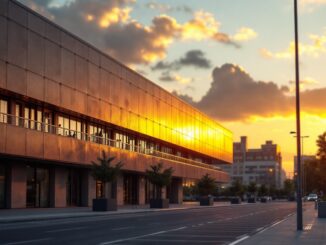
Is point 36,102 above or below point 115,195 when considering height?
above

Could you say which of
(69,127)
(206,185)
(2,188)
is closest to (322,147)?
(206,185)

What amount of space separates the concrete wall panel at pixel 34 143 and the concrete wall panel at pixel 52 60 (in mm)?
5462

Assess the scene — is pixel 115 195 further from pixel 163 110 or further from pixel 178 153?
pixel 178 153

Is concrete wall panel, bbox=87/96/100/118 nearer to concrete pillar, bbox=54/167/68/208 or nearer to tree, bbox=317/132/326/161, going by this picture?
concrete pillar, bbox=54/167/68/208

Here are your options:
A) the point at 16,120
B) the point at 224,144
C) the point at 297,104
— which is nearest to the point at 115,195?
the point at 16,120

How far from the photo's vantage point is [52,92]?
49219mm

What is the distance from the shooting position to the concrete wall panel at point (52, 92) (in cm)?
4834

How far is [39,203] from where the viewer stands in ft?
168

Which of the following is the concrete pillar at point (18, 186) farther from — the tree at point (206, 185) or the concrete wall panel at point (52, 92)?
the tree at point (206, 185)

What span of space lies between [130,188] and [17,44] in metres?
33.0

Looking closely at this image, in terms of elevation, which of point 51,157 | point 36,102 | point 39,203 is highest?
point 36,102

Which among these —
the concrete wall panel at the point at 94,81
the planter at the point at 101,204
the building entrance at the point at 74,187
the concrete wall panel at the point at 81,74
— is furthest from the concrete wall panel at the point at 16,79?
the building entrance at the point at 74,187

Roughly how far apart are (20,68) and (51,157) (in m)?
7.42

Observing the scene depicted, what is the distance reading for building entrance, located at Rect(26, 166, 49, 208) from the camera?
163 ft
